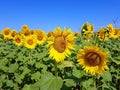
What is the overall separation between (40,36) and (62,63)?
4410mm

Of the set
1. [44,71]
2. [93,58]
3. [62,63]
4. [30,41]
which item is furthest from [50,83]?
[30,41]

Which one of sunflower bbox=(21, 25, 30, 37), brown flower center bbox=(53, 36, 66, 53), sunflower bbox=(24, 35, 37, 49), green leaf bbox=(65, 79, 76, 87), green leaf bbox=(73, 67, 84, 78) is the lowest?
green leaf bbox=(65, 79, 76, 87)

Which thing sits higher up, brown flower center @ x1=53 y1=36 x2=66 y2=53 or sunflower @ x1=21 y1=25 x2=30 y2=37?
sunflower @ x1=21 y1=25 x2=30 y2=37

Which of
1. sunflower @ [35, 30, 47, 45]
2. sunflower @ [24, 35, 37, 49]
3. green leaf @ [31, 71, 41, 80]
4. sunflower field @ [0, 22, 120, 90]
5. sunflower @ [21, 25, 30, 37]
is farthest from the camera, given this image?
sunflower @ [21, 25, 30, 37]

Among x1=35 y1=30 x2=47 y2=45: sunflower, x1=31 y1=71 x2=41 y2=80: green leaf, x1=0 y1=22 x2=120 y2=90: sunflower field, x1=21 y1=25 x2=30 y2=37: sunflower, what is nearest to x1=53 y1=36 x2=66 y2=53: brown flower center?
x1=0 y1=22 x2=120 y2=90: sunflower field

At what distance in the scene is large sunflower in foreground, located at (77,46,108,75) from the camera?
336 centimetres

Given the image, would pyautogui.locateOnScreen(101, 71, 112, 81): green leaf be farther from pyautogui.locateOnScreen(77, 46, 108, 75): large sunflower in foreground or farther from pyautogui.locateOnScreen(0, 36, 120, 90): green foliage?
pyautogui.locateOnScreen(77, 46, 108, 75): large sunflower in foreground

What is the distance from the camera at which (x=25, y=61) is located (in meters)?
6.19

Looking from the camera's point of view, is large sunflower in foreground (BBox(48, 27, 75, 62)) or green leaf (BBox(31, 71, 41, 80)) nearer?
large sunflower in foreground (BBox(48, 27, 75, 62))

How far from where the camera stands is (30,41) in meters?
7.88

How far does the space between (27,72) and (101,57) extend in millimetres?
2504

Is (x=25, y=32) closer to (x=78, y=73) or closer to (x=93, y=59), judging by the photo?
(x=78, y=73)

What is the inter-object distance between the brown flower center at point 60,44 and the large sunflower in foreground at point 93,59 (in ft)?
1.32

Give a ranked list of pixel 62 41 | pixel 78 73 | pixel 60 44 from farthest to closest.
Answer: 1. pixel 60 44
2. pixel 62 41
3. pixel 78 73
